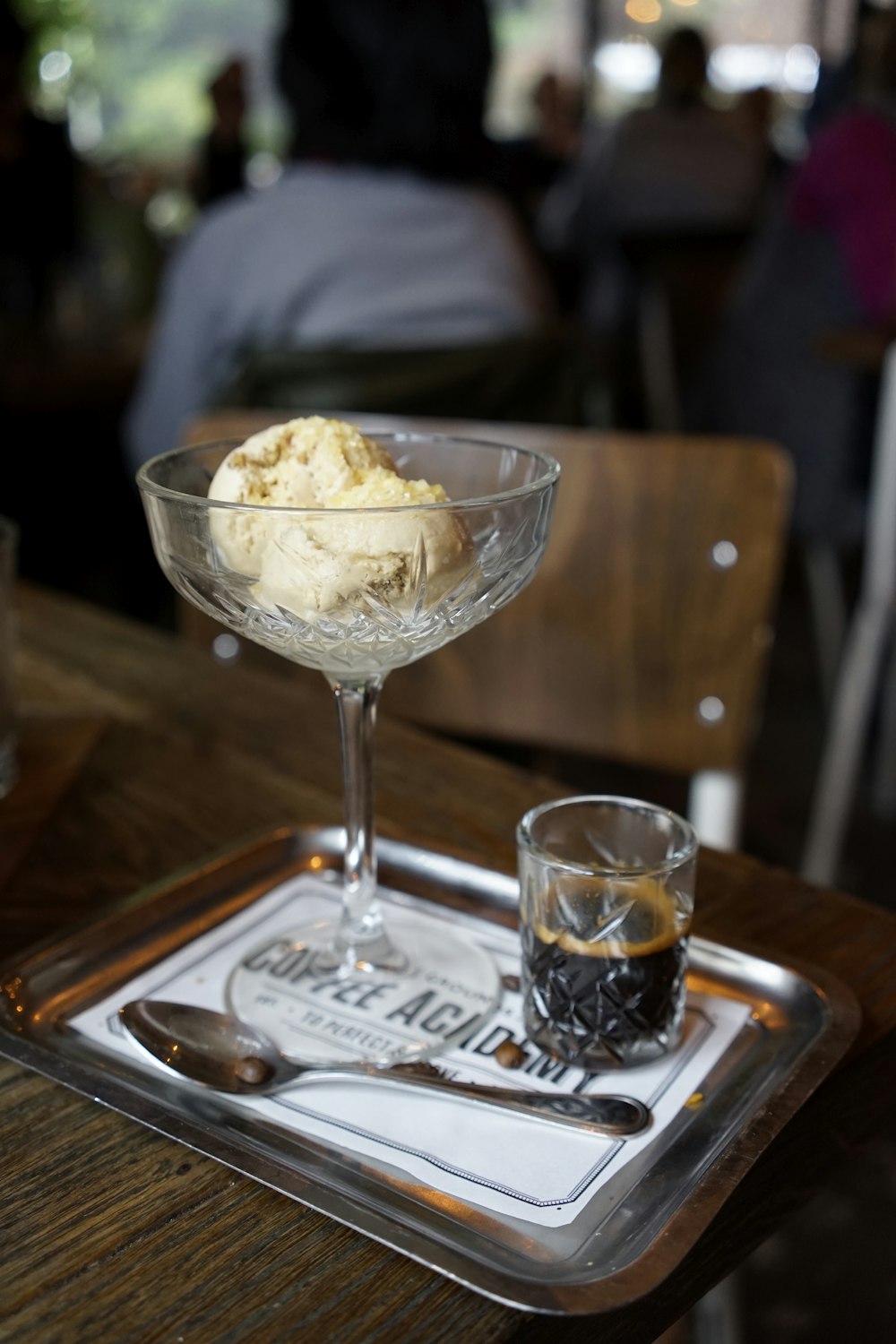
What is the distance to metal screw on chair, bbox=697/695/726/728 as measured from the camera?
2.75 ft

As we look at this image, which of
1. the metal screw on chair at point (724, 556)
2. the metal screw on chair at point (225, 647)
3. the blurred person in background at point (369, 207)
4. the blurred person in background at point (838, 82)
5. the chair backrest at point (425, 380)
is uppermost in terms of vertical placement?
the blurred person in background at point (838, 82)

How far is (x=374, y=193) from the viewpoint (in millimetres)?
1475

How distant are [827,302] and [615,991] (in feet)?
5.25

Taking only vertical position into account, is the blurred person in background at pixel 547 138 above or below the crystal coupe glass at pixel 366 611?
above

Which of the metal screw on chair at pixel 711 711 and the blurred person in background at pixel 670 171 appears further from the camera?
the blurred person in background at pixel 670 171

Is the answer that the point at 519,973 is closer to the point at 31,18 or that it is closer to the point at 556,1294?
the point at 556,1294

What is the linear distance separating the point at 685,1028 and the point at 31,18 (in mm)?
3253

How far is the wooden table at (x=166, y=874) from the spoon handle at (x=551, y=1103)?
37 mm

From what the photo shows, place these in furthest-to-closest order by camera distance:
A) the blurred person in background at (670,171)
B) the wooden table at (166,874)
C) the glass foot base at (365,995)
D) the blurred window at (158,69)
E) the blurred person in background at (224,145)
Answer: the blurred window at (158,69), the blurred person in background at (224,145), the blurred person in background at (670,171), the glass foot base at (365,995), the wooden table at (166,874)

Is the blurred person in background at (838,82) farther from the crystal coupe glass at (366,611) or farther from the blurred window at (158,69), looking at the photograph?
the crystal coupe glass at (366,611)

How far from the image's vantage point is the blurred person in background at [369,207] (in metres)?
1.43

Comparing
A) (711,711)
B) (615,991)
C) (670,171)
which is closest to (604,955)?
(615,991)

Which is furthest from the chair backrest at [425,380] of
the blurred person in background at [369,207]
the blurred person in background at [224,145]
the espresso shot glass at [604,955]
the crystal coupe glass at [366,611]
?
the blurred person in background at [224,145]

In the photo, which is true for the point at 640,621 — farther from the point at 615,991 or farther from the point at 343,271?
the point at 343,271
